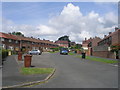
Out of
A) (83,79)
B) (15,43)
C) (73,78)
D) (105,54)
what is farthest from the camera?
(15,43)

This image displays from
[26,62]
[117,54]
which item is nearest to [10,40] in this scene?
[117,54]

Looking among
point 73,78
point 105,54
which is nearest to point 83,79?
point 73,78

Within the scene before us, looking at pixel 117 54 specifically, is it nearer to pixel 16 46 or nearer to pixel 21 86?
pixel 21 86

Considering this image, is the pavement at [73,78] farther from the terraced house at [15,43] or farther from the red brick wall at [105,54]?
the terraced house at [15,43]

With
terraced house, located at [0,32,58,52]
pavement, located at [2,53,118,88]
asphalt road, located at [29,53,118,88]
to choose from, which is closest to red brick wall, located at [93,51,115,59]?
pavement, located at [2,53,118,88]

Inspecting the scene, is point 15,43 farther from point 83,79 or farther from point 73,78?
point 83,79

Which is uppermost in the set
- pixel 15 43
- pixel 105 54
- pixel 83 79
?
pixel 15 43

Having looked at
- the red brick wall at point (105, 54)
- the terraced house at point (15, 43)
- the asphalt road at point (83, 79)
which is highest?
the terraced house at point (15, 43)

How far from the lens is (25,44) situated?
3091 inches

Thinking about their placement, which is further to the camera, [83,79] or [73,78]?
[73,78]

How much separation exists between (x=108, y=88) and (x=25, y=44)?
72.4m

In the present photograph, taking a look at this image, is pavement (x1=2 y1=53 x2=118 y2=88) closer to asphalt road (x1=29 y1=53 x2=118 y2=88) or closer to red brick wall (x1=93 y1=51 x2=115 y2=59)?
asphalt road (x1=29 y1=53 x2=118 y2=88)

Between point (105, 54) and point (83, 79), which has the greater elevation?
point (105, 54)

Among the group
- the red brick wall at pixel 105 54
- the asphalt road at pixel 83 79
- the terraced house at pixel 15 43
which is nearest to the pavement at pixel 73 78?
the asphalt road at pixel 83 79
